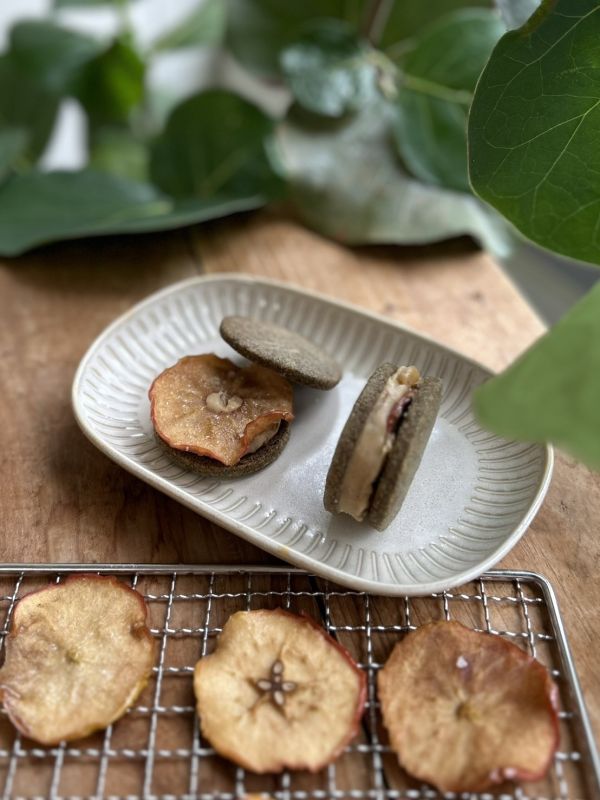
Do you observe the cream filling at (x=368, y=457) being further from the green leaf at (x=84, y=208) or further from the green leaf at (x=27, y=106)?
the green leaf at (x=27, y=106)

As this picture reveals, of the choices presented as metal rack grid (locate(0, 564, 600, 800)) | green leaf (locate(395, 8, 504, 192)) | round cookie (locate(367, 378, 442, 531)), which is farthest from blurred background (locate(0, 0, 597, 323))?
metal rack grid (locate(0, 564, 600, 800))

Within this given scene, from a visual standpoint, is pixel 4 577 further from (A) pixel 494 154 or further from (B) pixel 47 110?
(B) pixel 47 110

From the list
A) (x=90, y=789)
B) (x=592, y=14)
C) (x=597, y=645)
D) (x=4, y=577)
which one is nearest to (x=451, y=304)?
(x=592, y=14)

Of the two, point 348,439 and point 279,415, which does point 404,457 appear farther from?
point 279,415

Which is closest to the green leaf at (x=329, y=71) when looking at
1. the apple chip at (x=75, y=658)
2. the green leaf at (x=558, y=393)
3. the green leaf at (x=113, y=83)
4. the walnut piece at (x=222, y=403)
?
the green leaf at (x=113, y=83)

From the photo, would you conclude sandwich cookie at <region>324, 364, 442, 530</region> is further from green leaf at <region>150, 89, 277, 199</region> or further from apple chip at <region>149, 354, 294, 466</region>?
green leaf at <region>150, 89, 277, 199</region>
